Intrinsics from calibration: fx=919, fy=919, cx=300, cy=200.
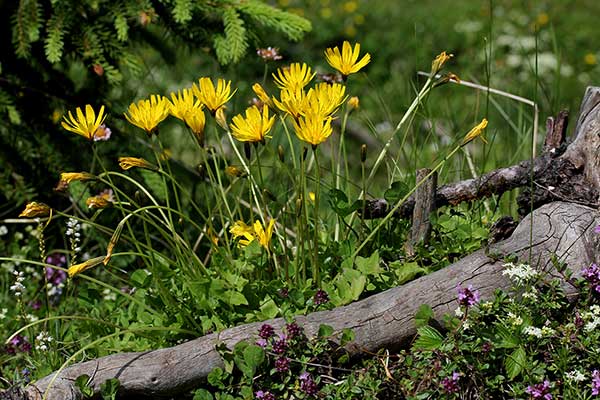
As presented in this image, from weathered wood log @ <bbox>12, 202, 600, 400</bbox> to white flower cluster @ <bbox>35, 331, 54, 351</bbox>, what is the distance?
281 millimetres

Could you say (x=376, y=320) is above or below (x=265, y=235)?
below

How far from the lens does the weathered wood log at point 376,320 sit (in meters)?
2.53

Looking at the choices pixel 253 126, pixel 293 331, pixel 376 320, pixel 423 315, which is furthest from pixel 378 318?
pixel 253 126

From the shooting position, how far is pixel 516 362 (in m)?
2.35

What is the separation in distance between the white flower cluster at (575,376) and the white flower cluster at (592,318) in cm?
12

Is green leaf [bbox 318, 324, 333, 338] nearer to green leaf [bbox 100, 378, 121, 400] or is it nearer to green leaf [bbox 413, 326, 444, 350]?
green leaf [bbox 413, 326, 444, 350]

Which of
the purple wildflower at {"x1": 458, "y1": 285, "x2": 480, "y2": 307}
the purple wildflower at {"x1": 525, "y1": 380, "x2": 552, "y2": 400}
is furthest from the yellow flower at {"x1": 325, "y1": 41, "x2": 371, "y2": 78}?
the purple wildflower at {"x1": 525, "y1": 380, "x2": 552, "y2": 400}

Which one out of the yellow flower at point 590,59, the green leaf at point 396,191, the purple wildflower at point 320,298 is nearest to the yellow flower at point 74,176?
the purple wildflower at point 320,298

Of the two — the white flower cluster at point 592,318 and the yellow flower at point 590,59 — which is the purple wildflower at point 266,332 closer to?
the white flower cluster at point 592,318

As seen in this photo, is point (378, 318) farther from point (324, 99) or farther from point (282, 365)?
point (324, 99)

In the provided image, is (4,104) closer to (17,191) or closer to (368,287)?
(17,191)

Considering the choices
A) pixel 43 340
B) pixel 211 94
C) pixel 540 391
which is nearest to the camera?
pixel 540 391

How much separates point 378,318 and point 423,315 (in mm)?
149

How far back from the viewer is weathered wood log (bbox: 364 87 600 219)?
8.98 feet
